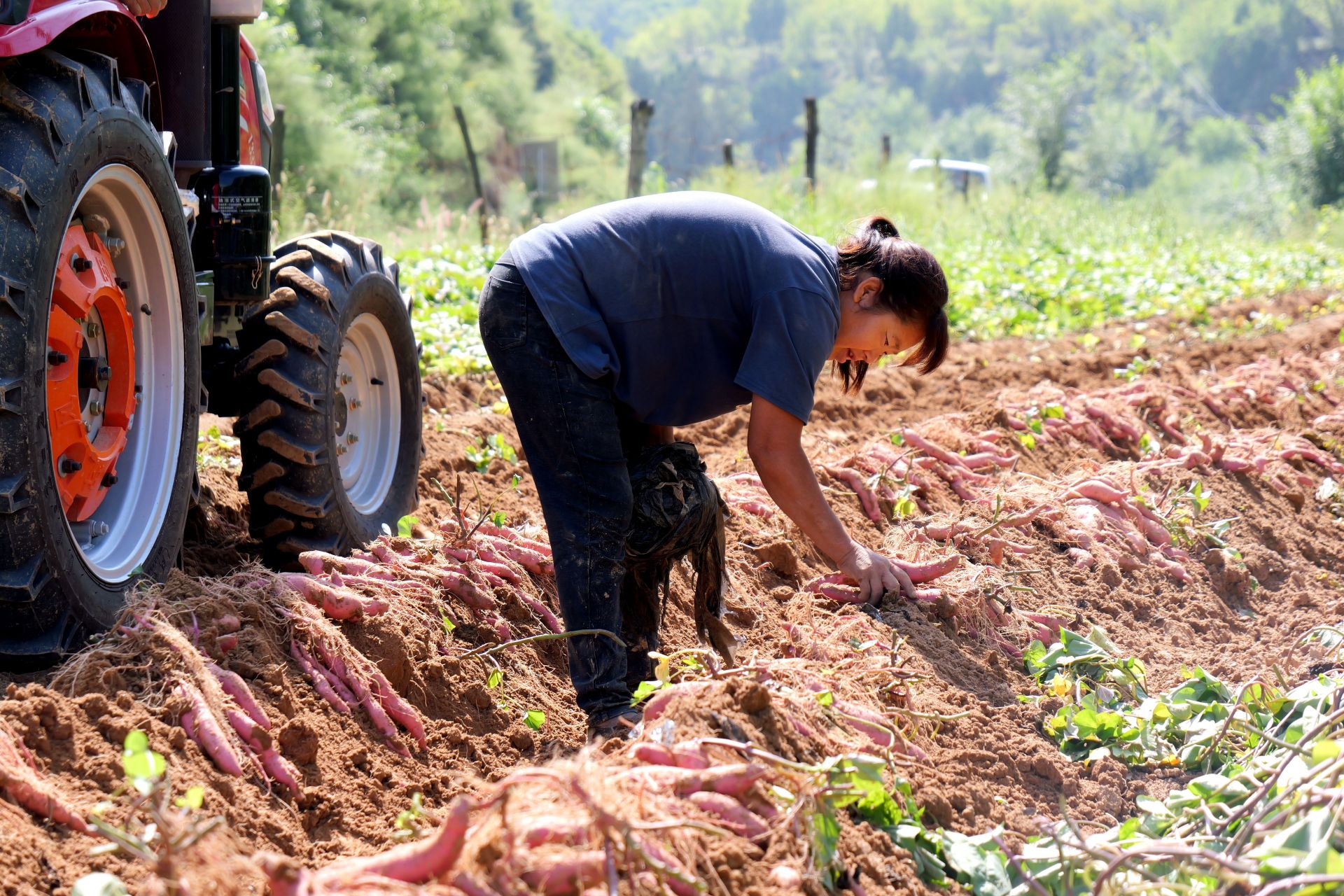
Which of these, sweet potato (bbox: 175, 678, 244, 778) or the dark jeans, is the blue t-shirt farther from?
sweet potato (bbox: 175, 678, 244, 778)

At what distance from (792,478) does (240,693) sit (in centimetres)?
147

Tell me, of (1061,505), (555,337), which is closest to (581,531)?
(555,337)

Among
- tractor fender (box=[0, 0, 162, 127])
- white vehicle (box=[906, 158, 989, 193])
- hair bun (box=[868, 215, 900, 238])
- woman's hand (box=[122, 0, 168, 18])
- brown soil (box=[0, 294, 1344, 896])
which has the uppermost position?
woman's hand (box=[122, 0, 168, 18])

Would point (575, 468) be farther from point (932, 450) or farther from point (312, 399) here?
point (932, 450)

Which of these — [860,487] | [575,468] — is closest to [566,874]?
[575,468]

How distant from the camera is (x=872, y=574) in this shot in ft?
11.4

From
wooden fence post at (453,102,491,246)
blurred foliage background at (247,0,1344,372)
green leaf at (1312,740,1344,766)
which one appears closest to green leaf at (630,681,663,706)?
green leaf at (1312,740,1344,766)

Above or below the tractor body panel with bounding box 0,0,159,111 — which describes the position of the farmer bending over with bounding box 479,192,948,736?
below

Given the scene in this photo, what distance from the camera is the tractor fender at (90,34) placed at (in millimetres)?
A: 2443

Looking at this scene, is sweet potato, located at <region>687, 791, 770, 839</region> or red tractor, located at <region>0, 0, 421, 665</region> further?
red tractor, located at <region>0, 0, 421, 665</region>

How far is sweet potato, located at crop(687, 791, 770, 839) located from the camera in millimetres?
2188

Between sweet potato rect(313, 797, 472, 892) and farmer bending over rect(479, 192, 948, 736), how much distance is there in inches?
47.6

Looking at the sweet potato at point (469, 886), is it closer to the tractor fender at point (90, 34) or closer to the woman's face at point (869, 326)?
the woman's face at point (869, 326)

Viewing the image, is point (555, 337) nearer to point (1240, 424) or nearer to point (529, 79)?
point (1240, 424)
